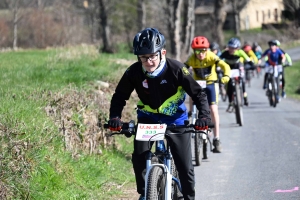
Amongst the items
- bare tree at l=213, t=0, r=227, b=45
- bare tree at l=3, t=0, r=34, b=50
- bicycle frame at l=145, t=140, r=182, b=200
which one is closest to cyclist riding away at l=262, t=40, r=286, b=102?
bicycle frame at l=145, t=140, r=182, b=200

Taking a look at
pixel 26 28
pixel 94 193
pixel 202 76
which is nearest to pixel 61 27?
pixel 26 28

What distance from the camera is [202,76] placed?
444 inches

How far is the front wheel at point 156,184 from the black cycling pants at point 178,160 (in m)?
0.33

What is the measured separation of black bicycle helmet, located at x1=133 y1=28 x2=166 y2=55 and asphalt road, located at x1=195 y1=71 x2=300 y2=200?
2810mm

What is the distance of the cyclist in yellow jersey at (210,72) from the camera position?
1093cm

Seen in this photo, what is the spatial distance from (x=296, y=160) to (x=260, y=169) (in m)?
0.84

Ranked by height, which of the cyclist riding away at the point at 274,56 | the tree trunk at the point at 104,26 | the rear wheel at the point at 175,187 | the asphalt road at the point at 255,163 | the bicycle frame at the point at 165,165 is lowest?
the asphalt road at the point at 255,163

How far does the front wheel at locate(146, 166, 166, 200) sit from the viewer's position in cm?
567

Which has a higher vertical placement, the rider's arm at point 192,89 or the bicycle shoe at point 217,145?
the rider's arm at point 192,89

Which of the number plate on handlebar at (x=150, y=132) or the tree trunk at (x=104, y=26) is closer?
the number plate on handlebar at (x=150, y=132)

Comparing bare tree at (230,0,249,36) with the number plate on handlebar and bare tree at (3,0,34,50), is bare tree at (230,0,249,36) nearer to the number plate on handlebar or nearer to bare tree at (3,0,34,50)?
bare tree at (3,0,34,50)

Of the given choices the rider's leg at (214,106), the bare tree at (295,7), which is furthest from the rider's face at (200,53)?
the bare tree at (295,7)

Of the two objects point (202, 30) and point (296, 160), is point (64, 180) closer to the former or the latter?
point (296, 160)

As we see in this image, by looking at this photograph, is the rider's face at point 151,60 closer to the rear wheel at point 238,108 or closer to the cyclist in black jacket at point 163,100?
the cyclist in black jacket at point 163,100
